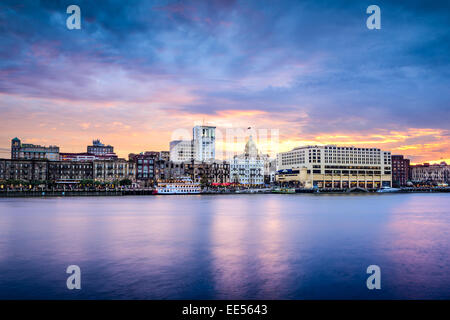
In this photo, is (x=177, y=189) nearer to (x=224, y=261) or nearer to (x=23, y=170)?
(x=23, y=170)

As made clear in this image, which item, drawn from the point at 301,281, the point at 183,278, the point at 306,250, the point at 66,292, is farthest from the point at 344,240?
the point at 66,292

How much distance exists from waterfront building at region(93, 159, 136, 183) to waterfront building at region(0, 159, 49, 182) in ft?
68.9

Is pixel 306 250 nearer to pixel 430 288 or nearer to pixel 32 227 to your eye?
pixel 430 288

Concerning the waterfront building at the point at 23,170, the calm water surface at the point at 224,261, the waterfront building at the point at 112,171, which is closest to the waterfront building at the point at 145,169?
the waterfront building at the point at 112,171

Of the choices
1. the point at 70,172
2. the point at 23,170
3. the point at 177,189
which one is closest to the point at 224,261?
the point at 177,189

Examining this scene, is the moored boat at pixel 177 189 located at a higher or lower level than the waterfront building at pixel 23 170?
lower

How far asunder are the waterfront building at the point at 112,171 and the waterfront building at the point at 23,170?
21.0 meters

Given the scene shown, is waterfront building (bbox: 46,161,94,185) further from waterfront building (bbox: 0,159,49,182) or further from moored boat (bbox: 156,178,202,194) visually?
moored boat (bbox: 156,178,202,194)

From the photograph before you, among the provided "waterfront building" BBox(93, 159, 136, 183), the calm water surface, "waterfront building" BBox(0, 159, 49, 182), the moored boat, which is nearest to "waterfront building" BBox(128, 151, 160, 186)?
"waterfront building" BBox(93, 159, 136, 183)

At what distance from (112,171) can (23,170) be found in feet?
115

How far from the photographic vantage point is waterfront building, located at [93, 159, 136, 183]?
539 feet

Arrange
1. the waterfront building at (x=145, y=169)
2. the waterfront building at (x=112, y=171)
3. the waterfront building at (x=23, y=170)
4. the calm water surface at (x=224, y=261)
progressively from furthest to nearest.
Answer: the waterfront building at (x=145, y=169) → the waterfront building at (x=112, y=171) → the waterfront building at (x=23, y=170) → the calm water surface at (x=224, y=261)

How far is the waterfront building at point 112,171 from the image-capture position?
16438 centimetres

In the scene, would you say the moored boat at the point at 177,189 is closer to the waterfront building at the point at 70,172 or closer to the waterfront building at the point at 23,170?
the waterfront building at the point at 70,172
